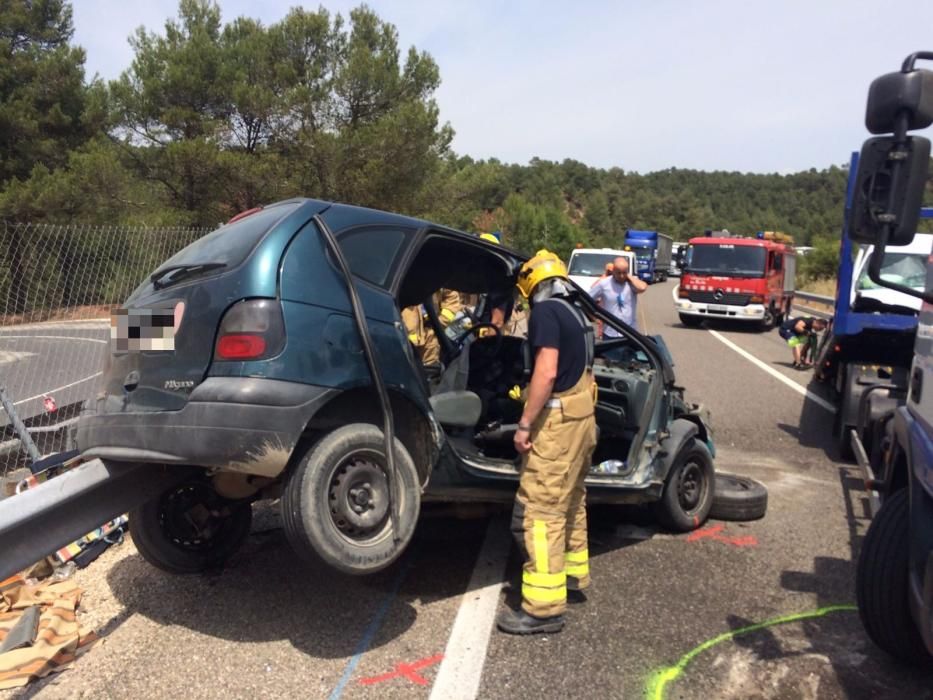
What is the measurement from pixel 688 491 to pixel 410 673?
2494 mm

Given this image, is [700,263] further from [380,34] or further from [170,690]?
[170,690]

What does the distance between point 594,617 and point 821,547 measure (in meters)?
1.85

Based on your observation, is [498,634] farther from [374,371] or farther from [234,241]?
[234,241]

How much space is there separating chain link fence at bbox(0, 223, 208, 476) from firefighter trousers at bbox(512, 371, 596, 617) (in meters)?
4.11

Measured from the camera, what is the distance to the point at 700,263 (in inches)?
797

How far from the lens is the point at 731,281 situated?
19.6 meters

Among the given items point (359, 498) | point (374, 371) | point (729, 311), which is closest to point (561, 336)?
point (374, 371)

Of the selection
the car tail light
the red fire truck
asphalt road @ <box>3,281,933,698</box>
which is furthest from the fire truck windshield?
the car tail light

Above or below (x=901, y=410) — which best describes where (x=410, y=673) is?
below

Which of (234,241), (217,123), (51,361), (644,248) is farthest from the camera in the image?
(644,248)

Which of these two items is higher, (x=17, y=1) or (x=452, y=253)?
(x=17, y=1)

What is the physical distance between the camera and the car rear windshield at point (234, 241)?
10.4ft

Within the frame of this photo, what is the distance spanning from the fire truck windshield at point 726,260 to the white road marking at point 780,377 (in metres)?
2.66

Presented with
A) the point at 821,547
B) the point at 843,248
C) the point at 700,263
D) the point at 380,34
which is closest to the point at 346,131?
the point at 380,34
